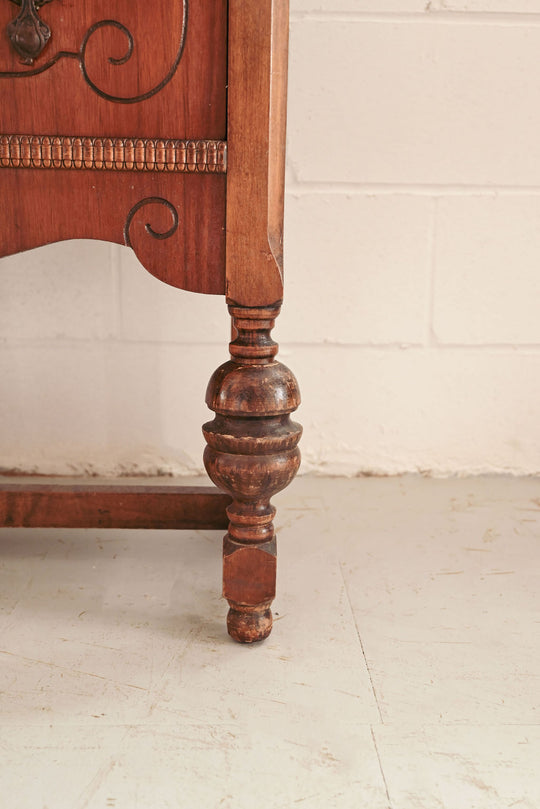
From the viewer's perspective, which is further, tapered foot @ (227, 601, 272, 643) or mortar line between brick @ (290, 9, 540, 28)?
mortar line between brick @ (290, 9, 540, 28)

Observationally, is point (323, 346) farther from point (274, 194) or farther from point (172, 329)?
point (274, 194)

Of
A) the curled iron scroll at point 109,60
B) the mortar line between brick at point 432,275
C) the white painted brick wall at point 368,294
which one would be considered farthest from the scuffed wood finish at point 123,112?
the mortar line between brick at point 432,275

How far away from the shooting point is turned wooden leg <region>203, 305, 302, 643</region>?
798 millimetres

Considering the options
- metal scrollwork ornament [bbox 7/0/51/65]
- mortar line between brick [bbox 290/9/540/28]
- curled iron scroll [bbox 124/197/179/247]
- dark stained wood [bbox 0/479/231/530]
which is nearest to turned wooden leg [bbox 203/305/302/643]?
curled iron scroll [bbox 124/197/179/247]

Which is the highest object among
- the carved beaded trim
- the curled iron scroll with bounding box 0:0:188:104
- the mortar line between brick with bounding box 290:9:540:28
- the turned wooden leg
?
the mortar line between brick with bounding box 290:9:540:28

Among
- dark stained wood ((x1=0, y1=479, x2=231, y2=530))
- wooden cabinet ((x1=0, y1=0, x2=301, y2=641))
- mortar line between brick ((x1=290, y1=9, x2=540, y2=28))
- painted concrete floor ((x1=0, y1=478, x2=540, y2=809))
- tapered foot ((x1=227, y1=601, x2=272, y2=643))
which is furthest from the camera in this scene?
mortar line between brick ((x1=290, y1=9, x2=540, y2=28))

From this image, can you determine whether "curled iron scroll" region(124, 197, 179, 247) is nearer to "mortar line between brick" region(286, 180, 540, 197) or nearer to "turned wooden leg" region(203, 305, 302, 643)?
"turned wooden leg" region(203, 305, 302, 643)

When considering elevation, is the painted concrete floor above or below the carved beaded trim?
below

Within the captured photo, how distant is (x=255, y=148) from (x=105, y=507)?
53 centimetres

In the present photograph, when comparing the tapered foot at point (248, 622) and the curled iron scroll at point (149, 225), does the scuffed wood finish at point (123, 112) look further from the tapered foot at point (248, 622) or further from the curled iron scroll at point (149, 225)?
the tapered foot at point (248, 622)

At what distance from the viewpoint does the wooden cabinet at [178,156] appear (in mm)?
757

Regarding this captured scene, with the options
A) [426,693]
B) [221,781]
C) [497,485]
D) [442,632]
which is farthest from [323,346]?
[221,781]

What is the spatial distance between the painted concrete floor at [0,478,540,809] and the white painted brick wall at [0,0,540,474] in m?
0.33

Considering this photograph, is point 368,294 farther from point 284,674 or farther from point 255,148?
point 284,674
